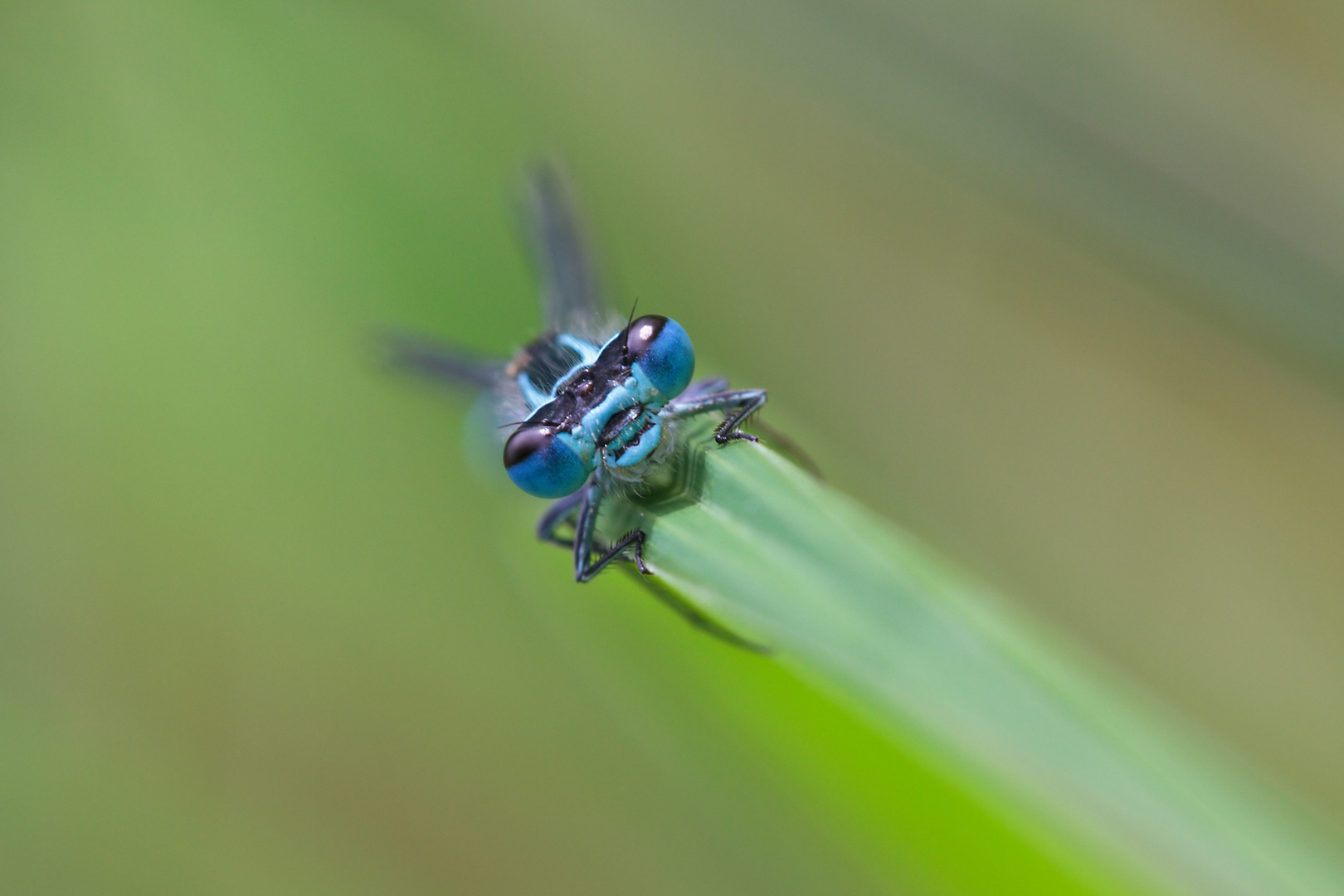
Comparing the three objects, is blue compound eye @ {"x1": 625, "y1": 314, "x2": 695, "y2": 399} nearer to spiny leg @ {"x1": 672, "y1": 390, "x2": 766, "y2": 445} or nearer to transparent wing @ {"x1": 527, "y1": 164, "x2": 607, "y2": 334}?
spiny leg @ {"x1": 672, "y1": 390, "x2": 766, "y2": 445}

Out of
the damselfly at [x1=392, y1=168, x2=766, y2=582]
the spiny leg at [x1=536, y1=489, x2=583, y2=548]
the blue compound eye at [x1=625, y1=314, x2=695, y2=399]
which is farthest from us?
the spiny leg at [x1=536, y1=489, x2=583, y2=548]

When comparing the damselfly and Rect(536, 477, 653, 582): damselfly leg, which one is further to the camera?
the damselfly

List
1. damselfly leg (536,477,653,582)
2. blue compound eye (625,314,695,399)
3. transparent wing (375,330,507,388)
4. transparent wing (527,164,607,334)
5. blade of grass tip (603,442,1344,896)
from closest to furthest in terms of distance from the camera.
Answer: blade of grass tip (603,442,1344,896)
damselfly leg (536,477,653,582)
blue compound eye (625,314,695,399)
transparent wing (375,330,507,388)
transparent wing (527,164,607,334)

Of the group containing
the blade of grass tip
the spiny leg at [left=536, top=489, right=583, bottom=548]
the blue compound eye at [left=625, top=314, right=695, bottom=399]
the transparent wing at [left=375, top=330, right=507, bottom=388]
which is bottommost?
the blade of grass tip

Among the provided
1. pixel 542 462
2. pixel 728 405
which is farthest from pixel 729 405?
pixel 542 462

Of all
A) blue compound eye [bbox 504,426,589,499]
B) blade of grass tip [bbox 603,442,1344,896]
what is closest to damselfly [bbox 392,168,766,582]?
blue compound eye [bbox 504,426,589,499]
